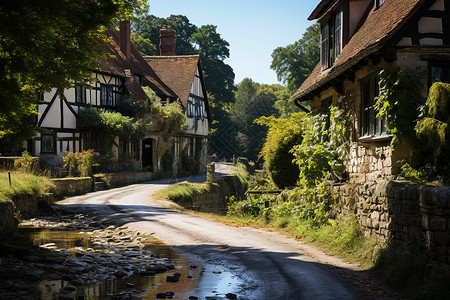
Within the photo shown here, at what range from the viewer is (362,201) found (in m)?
11.0

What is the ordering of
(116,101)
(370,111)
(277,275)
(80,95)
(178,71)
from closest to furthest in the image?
1. (277,275)
2. (370,111)
3. (80,95)
4. (116,101)
5. (178,71)

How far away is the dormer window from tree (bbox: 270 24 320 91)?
2652cm

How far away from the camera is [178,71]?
44.0 m

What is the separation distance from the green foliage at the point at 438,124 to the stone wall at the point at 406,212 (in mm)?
1399

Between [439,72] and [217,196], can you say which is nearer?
[439,72]

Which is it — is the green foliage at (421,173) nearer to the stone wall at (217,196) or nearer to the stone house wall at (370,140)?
the stone house wall at (370,140)

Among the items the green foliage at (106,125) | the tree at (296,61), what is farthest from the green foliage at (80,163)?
the tree at (296,61)

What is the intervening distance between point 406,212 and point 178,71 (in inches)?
1458

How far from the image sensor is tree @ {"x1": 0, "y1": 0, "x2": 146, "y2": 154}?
875cm

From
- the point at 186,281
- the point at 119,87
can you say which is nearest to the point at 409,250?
the point at 186,281

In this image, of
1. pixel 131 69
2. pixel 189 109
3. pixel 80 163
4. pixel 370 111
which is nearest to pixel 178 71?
pixel 189 109

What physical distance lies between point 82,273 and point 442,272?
6.04 metres

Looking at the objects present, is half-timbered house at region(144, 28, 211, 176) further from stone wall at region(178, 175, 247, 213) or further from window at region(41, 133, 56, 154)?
window at region(41, 133, 56, 154)

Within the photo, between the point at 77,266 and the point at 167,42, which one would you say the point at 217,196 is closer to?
the point at 167,42
